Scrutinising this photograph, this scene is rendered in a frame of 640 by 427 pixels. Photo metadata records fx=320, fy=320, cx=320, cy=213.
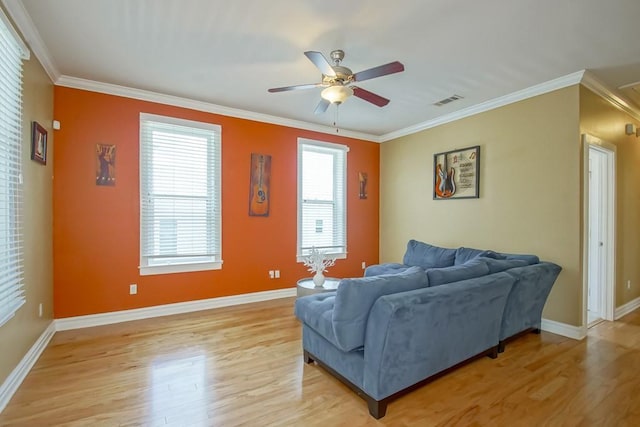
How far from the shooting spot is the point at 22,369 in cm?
254

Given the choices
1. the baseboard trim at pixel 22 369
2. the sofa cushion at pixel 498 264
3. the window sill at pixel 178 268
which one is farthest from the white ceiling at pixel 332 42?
the baseboard trim at pixel 22 369

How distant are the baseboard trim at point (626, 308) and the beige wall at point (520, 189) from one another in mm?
1194

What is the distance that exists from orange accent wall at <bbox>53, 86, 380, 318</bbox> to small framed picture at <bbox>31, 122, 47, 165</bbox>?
1.45 ft

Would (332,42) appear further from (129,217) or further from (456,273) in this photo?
(129,217)

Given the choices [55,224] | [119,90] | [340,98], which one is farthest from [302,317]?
[119,90]

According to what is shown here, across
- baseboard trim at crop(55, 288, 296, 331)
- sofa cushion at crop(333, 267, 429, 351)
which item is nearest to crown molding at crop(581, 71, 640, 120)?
sofa cushion at crop(333, 267, 429, 351)

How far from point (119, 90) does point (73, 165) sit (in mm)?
1031

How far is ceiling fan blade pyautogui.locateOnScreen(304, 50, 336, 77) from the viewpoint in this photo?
2293 mm

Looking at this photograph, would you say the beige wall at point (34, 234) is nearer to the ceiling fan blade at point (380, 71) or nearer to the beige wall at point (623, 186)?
the ceiling fan blade at point (380, 71)

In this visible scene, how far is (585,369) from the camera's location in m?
2.73

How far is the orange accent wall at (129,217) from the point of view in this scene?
3.61 meters

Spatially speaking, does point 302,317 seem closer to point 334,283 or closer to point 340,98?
point 334,283

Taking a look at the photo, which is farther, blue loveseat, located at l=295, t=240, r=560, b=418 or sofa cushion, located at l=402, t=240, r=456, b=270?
sofa cushion, located at l=402, t=240, r=456, b=270

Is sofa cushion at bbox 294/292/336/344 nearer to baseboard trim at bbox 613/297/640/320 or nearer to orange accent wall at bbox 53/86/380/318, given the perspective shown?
orange accent wall at bbox 53/86/380/318
